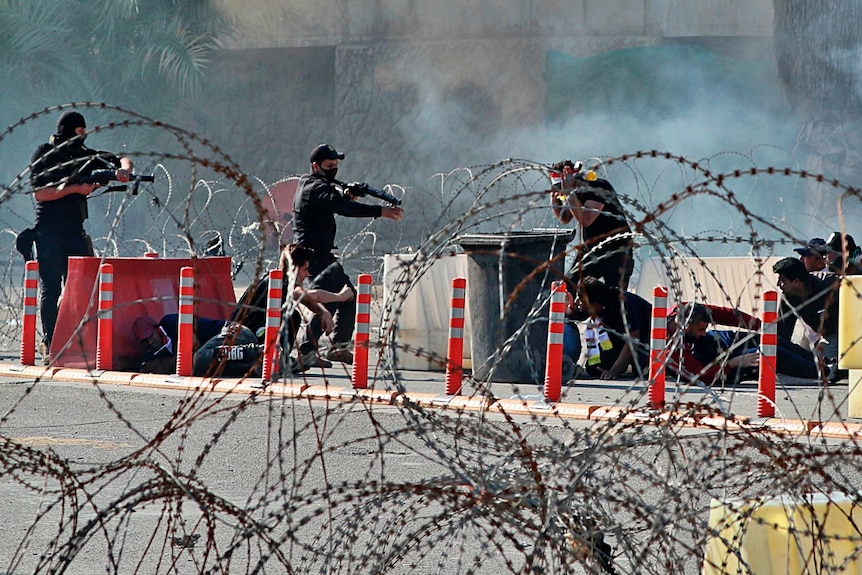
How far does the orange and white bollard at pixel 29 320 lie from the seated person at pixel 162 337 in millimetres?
974

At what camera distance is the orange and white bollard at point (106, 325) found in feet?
36.0

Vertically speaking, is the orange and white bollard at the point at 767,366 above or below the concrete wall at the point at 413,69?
below

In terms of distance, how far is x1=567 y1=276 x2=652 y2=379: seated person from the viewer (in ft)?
35.4

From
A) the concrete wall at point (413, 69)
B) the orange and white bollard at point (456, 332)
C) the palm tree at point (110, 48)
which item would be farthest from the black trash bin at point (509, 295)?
the palm tree at point (110, 48)

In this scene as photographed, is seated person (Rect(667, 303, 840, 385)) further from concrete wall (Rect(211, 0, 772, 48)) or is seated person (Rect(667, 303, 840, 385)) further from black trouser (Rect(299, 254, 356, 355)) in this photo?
concrete wall (Rect(211, 0, 772, 48))

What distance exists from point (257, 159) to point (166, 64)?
336cm

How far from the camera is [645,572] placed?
512cm

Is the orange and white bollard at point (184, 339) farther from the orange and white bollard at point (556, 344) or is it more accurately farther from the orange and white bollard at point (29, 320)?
the orange and white bollard at point (556, 344)

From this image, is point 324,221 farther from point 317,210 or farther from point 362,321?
point 362,321

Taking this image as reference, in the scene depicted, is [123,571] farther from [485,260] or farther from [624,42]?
[624,42]

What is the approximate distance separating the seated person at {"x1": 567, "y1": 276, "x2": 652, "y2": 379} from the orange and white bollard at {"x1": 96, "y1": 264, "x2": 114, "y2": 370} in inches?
148

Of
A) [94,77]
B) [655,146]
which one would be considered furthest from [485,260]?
[94,77]

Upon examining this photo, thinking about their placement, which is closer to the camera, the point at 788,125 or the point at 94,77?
the point at 788,125

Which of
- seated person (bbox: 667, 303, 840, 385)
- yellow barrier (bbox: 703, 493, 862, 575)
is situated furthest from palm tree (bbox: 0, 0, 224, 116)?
yellow barrier (bbox: 703, 493, 862, 575)
